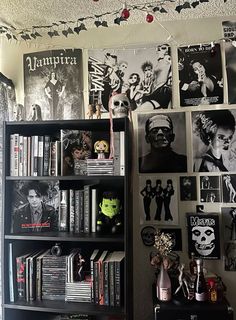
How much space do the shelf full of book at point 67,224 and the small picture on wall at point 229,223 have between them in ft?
1.80

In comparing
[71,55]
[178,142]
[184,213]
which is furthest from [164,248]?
[71,55]

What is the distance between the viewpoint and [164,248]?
164cm

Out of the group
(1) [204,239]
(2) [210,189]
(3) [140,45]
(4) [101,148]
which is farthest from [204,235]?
(3) [140,45]

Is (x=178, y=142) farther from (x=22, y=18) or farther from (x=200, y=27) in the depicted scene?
(x=22, y=18)

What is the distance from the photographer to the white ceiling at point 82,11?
1700 millimetres

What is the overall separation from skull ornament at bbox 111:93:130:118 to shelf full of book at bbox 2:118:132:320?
0.07 metres

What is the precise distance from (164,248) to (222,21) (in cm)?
137

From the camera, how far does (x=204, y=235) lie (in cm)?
174

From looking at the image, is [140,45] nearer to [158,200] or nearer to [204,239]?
[158,200]

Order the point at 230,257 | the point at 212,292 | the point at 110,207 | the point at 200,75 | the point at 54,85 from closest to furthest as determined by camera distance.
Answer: the point at 212,292
the point at 110,207
the point at 230,257
the point at 200,75
the point at 54,85

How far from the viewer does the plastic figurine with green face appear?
163cm

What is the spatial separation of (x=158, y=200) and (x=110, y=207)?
1.12ft

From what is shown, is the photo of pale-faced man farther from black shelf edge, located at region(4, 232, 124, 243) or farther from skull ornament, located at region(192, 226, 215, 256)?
black shelf edge, located at region(4, 232, 124, 243)

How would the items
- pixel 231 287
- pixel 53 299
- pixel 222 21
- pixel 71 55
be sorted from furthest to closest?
1. pixel 71 55
2. pixel 222 21
3. pixel 231 287
4. pixel 53 299
